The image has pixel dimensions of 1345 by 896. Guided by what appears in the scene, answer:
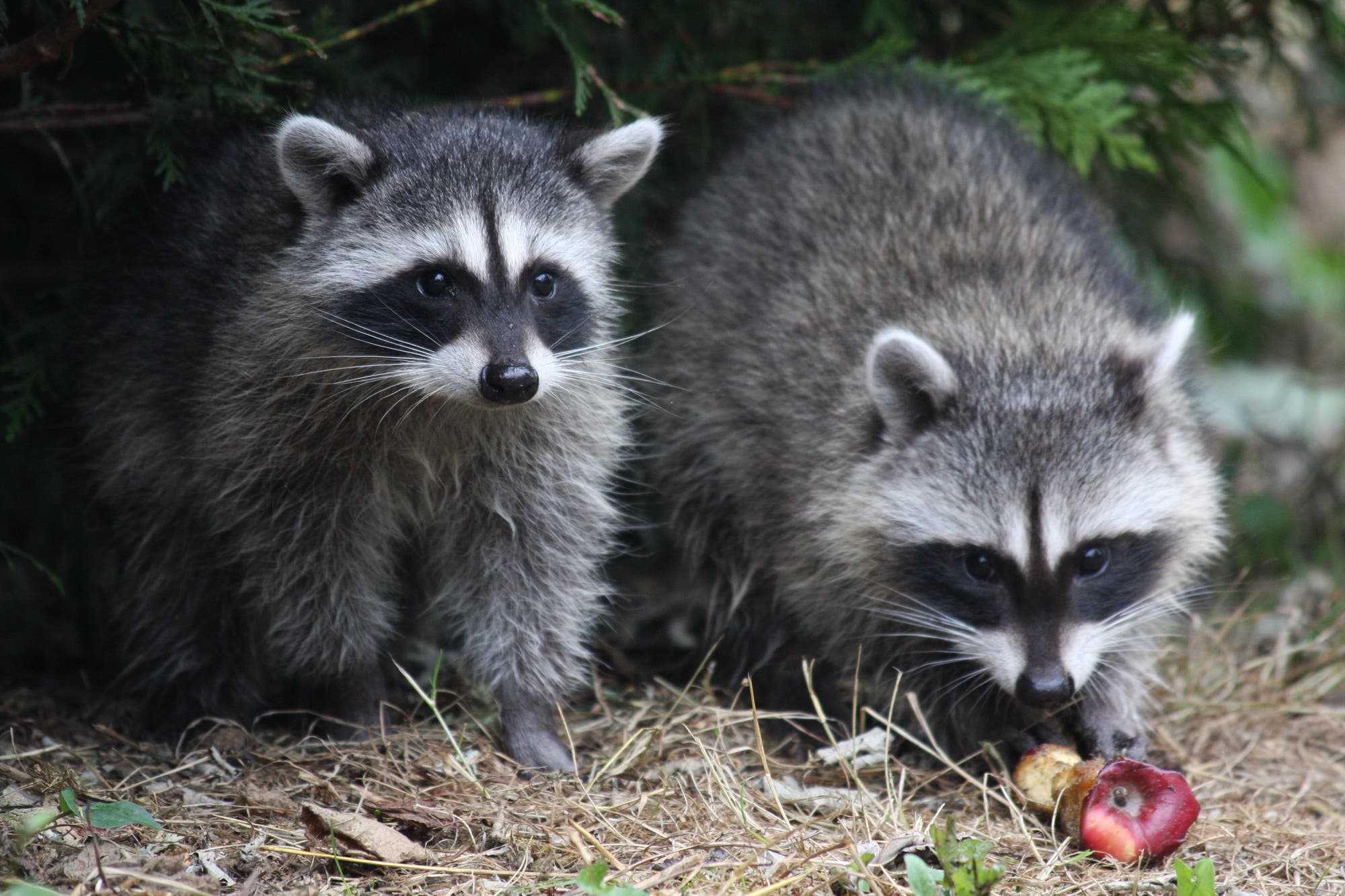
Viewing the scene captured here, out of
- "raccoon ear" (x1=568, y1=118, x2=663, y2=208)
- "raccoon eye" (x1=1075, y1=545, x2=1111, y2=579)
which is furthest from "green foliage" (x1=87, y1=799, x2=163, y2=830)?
"raccoon eye" (x1=1075, y1=545, x2=1111, y2=579)

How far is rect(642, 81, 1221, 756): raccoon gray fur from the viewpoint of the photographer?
3309mm

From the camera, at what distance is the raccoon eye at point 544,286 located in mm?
3209

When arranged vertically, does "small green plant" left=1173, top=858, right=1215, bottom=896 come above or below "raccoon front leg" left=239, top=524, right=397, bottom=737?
below

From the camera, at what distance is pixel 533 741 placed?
3.45m

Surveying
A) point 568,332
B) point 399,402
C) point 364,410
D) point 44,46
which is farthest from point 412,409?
point 44,46

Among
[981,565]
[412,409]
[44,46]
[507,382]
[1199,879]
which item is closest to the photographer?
[1199,879]

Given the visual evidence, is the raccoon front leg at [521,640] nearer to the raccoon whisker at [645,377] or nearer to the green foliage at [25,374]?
the raccoon whisker at [645,377]

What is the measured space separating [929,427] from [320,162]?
1.72m

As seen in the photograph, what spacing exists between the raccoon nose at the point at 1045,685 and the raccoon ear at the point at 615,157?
166 centimetres

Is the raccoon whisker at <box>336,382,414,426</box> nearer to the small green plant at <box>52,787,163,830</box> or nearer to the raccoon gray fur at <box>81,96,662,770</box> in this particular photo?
the raccoon gray fur at <box>81,96,662,770</box>

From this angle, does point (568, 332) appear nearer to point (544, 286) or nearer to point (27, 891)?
point (544, 286)

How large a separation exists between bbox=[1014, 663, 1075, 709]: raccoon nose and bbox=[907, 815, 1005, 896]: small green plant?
0.58 metres

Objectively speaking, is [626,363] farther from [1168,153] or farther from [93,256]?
[1168,153]

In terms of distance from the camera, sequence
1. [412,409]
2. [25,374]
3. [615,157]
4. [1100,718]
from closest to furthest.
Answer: [412,409] → [615,157] → [1100,718] → [25,374]
